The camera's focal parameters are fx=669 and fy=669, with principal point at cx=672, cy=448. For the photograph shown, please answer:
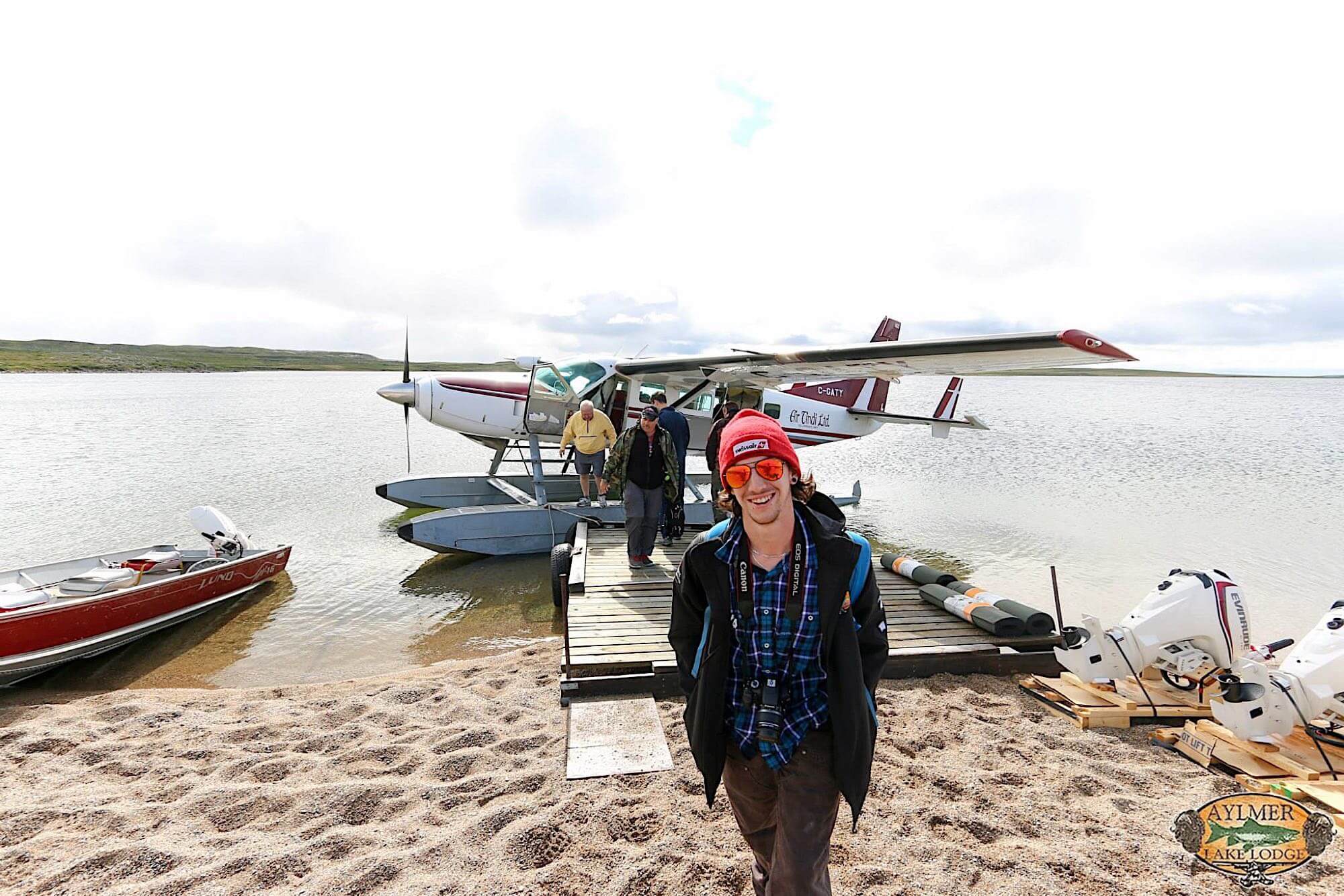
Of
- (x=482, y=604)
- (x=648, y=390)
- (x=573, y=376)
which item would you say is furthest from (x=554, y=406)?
(x=482, y=604)

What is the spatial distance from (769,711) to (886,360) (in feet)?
21.8

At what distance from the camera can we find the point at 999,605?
226 inches

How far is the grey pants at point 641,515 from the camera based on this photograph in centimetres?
707

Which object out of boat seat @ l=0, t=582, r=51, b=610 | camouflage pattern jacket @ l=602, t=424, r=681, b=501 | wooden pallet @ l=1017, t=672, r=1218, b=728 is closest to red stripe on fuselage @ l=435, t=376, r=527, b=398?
camouflage pattern jacket @ l=602, t=424, r=681, b=501

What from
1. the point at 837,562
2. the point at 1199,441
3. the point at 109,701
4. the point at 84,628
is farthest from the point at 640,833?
the point at 1199,441

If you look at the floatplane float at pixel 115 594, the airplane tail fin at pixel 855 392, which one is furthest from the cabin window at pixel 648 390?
the floatplane float at pixel 115 594

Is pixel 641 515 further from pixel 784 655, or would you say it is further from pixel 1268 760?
pixel 784 655

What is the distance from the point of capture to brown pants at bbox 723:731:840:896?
192 centimetres

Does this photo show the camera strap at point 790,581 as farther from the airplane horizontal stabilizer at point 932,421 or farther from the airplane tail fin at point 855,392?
the airplane horizontal stabilizer at point 932,421

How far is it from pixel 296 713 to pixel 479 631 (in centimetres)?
295

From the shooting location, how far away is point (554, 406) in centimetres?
1109

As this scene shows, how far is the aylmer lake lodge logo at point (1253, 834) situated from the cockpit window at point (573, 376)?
9.05 m

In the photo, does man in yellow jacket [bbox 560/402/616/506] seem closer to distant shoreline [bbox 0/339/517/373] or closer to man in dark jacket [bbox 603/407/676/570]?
man in dark jacket [bbox 603/407/676/570]

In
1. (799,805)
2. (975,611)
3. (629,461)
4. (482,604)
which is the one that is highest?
(629,461)
